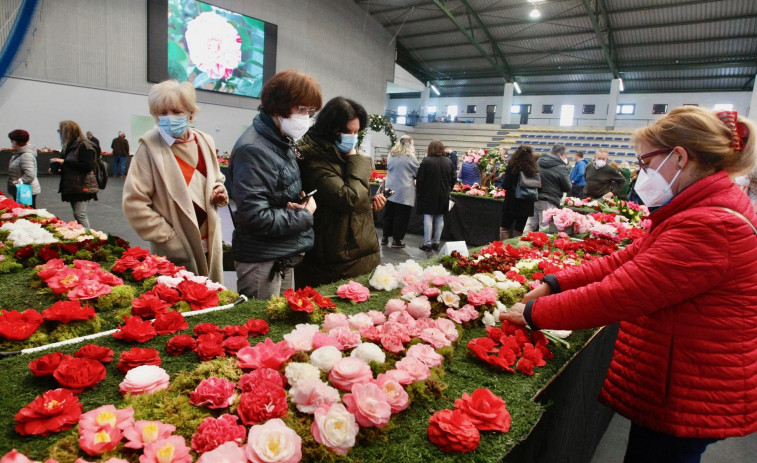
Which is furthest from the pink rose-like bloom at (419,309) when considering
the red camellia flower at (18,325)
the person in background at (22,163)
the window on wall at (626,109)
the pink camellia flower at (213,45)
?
the window on wall at (626,109)

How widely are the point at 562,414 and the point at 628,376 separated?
0.23 meters

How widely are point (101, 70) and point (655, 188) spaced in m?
14.8

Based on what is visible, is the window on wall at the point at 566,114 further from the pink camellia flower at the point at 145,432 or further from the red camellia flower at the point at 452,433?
the pink camellia flower at the point at 145,432

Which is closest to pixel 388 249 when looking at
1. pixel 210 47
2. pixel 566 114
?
pixel 210 47

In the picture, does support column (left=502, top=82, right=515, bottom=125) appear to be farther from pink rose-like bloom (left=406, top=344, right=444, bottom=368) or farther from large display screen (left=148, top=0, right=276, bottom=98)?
pink rose-like bloom (left=406, top=344, right=444, bottom=368)

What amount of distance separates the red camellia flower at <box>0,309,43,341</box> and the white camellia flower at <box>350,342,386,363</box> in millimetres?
883

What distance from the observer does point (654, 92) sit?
2162cm

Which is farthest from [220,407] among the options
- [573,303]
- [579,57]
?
[579,57]

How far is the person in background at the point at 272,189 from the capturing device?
70.2 inches

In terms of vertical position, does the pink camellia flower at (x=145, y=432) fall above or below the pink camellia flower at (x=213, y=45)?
below

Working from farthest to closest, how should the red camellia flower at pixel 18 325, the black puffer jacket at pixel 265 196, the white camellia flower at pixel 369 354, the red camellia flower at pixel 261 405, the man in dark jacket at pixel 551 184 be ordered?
the man in dark jacket at pixel 551 184, the black puffer jacket at pixel 265 196, the red camellia flower at pixel 18 325, the white camellia flower at pixel 369 354, the red camellia flower at pixel 261 405

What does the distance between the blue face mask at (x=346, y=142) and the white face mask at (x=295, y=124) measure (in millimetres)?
209

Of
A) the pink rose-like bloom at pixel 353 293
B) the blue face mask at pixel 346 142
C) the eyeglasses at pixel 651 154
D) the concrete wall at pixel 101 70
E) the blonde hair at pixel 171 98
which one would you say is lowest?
the pink rose-like bloom at pixel 353 293

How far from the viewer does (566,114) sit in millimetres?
25109
